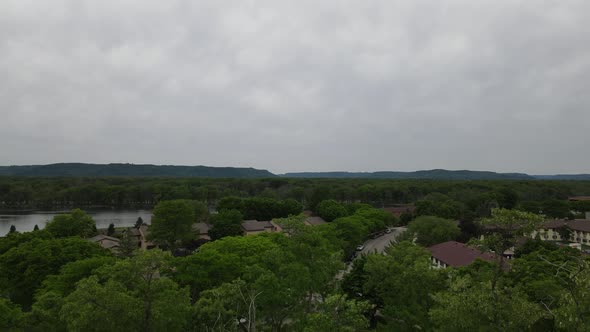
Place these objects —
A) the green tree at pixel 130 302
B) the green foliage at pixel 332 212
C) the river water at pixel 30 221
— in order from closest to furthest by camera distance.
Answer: the green tree at pixel 130 302, the green foliage at pixel 332 212, the river water at pixel 30 221

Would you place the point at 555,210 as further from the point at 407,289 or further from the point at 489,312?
the point at 489,312

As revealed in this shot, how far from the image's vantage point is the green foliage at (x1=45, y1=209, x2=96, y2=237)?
32375 mm

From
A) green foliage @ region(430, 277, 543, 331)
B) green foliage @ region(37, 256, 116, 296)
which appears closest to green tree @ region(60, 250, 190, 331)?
green foliage @ region(37, 256, 116, 296)

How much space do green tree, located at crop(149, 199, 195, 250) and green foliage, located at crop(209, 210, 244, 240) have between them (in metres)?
4.15

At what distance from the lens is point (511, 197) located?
6988cm

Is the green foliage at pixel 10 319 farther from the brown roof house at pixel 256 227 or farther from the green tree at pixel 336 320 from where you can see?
the brown roof house at pixel 256 227

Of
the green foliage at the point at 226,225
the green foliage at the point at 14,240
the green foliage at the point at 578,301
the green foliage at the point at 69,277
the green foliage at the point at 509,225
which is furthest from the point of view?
the green foliage at the point at 226,225

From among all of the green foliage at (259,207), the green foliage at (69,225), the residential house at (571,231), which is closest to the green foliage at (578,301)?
the green foliage at (69,225)

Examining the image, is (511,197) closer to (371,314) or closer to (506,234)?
(371,314)

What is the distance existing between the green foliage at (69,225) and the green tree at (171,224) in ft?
22.5

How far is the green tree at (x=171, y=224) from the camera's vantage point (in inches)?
1395

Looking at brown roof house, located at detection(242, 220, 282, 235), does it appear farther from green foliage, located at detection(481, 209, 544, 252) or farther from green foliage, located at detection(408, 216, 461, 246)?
green foliage, located at detection(481, 209, 544, 252)

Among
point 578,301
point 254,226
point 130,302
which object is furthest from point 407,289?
point 254,226

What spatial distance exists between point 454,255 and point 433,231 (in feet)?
26.9
